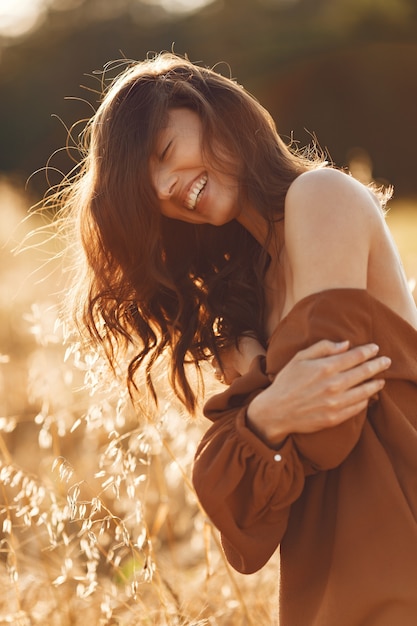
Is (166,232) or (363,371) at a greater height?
(166,232)

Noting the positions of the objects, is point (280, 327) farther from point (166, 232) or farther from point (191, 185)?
point (166, 232)

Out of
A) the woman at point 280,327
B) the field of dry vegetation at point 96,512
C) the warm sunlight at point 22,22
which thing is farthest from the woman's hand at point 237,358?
the warm sunlight at point 22,22

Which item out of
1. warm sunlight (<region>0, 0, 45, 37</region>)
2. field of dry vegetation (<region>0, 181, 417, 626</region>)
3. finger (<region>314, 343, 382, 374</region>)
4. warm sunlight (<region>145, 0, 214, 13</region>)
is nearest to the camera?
finger (<region>314, 343, 382, 374</region>)

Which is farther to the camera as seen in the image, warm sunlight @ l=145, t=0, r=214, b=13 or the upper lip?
warm sunlight @ l=145, t=0, r=214, b=13

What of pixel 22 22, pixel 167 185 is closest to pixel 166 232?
pixel 167 185

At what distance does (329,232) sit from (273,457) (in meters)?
0.42

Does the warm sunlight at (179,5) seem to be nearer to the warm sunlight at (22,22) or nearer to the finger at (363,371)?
the warm sunlight at (22,22)

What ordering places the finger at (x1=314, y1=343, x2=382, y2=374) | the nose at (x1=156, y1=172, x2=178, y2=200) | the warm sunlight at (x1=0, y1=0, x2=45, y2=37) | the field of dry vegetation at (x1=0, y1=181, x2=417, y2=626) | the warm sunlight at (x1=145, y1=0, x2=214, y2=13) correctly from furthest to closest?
the warm sunlight at (x1=145, y1=0, x2=214, y2=13), the warm sunlight at (x1=0, y1=0, x2=45, y2=37), the field of dry vegetation at (x1=0, y1=181, x2=417, y2=626), the nose at (x1=156, y1=172, x2=178, y2=200), the finger at (x1=314, y1=343, x2=382, y2=374)

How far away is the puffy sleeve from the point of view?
150cm

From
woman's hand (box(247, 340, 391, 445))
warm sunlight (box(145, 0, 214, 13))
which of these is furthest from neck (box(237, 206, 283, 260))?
warm sunlight (box(145, 0, 214, 13))

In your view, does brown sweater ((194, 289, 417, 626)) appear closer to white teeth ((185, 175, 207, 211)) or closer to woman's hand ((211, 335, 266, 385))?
woman's hand ((211, 335, 266, 385))

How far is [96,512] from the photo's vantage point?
207 centimetres

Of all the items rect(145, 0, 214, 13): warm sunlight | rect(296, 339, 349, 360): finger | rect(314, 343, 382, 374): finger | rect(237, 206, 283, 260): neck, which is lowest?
rect(314, 343, 382, 374): finger

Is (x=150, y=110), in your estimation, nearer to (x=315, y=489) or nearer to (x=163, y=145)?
(x=163, y=145)
